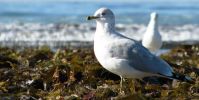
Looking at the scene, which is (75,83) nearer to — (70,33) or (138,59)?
(138,59)

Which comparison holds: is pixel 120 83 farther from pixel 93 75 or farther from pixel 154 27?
pixel 154 27

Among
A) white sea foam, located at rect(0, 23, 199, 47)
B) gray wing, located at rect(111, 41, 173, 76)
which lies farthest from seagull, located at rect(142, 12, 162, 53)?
white sea foam, located at rect(0, 23, 199, 47)

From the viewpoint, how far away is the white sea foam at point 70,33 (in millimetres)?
17609

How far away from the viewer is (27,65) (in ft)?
25.8

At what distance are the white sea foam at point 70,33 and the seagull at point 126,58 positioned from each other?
10.6 meters

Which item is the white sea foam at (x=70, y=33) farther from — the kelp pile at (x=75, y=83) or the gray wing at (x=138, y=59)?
the gray wing at (x=138, y=59)

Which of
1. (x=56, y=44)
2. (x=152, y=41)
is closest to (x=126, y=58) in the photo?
(x=152, y=41)

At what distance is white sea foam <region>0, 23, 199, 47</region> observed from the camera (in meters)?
17.6

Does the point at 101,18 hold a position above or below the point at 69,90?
above

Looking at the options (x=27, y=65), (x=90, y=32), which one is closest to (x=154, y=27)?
(x=27, y=65)

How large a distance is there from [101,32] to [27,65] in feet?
5.82

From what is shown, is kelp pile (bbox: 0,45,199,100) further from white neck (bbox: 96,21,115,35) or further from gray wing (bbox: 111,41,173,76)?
white neck (bbox: 96,21,115,35)

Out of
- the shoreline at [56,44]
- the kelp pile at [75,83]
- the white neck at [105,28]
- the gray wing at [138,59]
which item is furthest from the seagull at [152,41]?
the gray wing at [138,59]

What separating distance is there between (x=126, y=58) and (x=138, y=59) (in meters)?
0.13
